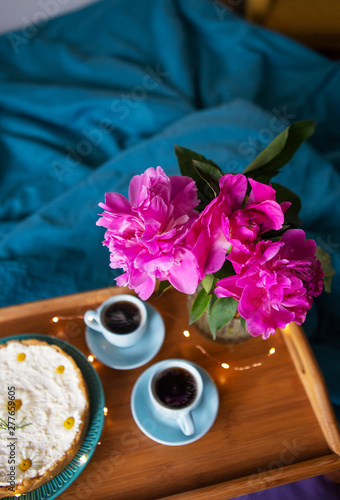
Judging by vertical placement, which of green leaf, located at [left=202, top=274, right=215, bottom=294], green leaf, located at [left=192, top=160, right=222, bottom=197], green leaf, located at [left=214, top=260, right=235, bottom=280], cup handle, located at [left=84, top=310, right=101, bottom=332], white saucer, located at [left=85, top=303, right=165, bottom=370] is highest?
green leaf, located at [left=192, top=160, right=222, bottom=197]

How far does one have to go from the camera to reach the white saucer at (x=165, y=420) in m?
0.63

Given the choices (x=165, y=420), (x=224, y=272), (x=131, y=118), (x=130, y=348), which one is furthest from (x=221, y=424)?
(x=131, y=118)

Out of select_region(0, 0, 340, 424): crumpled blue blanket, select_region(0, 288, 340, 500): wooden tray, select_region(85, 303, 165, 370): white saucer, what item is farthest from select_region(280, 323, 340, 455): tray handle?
select_region(85, 303, 165, 370): white saucer

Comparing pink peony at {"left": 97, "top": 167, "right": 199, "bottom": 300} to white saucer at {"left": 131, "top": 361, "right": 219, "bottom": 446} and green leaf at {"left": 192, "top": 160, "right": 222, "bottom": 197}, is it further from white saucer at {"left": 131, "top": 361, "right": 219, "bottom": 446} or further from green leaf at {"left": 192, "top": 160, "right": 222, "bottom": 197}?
white saucer at {"left": 131, "top": 361, "right": 219, "bottom": 446}

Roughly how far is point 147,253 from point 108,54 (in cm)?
105

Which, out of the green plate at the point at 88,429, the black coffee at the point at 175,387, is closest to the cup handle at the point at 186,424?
the black coffee at the point at 175,387

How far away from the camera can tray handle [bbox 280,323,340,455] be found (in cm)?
64

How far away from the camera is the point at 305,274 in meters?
0.43

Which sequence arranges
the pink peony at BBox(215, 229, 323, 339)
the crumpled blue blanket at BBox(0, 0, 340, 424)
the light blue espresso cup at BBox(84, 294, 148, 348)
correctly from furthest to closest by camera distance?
the crumpled blue blanket at BBox(0, 0, 340, 424) → the light blue espresso cup at BBox(84, 294, 148, 348) → the pink peony at BBox(215, 229, 323, 339)

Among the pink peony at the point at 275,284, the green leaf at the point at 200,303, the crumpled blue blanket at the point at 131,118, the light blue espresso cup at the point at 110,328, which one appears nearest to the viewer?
the pink peony at the point at 275,284

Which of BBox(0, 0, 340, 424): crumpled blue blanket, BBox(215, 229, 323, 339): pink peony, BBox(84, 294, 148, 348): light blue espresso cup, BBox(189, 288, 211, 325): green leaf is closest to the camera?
BBox(215, 229, 323, 339): pink peony

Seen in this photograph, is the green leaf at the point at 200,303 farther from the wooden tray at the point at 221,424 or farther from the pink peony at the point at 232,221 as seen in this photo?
the wooden tray at the point at 221,424

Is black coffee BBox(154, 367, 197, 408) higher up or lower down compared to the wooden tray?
higher up

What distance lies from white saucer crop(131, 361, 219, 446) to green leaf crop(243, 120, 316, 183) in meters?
0.34
